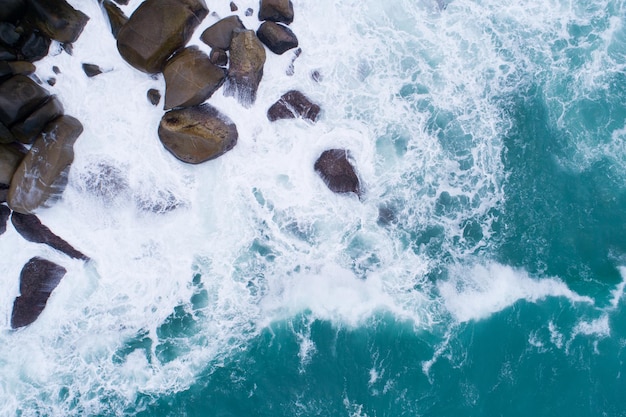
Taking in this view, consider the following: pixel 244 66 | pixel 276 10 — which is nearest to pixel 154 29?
pixel 244 66

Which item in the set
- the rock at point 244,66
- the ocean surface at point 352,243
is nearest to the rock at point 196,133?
the ocean surface at point 352,243

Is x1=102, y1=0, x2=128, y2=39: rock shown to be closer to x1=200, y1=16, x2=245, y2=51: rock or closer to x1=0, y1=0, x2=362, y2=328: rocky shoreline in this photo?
x1=0, y1=0, x2=362, y2=328: rocky shoreline

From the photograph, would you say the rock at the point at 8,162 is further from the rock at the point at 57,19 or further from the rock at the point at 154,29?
the rock at the point at 154,29

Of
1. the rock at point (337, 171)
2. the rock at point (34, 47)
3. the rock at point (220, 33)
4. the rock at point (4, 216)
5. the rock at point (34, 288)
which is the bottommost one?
the rock at point (34, 288)

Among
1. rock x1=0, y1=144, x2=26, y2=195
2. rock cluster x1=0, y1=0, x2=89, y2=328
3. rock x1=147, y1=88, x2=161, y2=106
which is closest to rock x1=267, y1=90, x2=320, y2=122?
rock x1=147, y1=88, x2=161, y2=106

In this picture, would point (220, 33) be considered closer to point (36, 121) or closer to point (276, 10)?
point (276, 10)

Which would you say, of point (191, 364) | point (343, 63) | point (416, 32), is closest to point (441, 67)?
point (416, 32)
